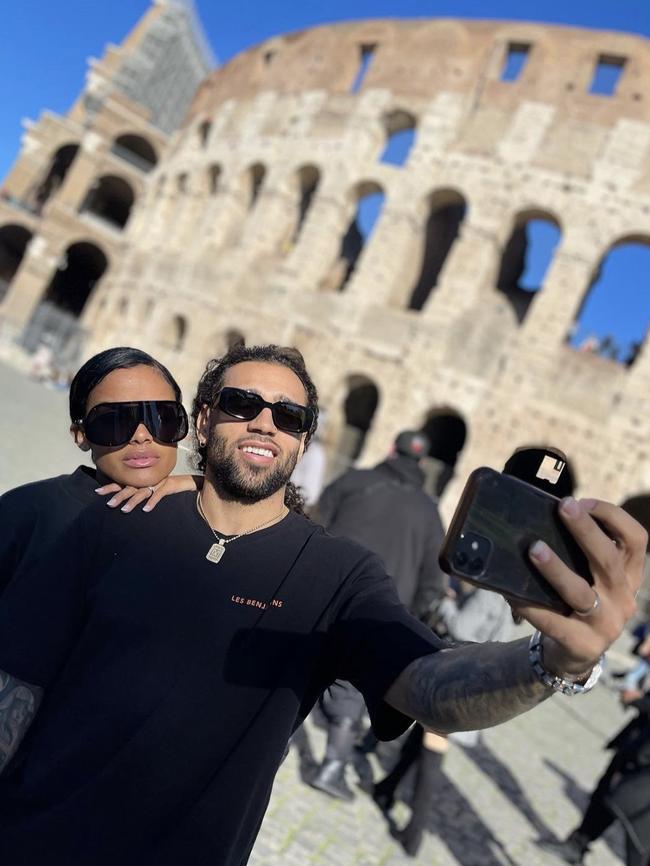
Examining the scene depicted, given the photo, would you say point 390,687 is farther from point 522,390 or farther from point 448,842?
point 522,390

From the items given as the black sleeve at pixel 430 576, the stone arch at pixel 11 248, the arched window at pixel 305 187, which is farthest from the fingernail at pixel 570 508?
the stone arch at pixel 11 248

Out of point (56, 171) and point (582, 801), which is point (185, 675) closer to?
point (582, 801)

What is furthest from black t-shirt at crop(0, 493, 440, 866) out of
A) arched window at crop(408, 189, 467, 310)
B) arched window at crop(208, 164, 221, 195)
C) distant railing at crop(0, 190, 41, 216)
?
distant railing at crop(0, 190, 41, 216)

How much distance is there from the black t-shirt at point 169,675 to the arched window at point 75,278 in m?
29.7

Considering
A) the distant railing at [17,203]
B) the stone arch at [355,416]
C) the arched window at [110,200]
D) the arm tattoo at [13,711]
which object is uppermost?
the arched window at [110,200]

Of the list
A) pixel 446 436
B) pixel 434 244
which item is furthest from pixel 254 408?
pixel 434 244

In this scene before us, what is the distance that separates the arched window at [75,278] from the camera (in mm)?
29178

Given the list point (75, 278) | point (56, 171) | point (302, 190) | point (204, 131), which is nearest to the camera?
point (302, 190)

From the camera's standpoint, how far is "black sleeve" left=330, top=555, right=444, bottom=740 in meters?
1.38

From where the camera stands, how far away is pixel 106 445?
2.11 m

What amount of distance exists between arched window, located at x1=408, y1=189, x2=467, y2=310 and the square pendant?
59.3ft

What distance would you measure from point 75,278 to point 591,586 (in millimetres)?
32500

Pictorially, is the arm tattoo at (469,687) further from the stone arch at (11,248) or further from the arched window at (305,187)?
the stone arch at (11,248)

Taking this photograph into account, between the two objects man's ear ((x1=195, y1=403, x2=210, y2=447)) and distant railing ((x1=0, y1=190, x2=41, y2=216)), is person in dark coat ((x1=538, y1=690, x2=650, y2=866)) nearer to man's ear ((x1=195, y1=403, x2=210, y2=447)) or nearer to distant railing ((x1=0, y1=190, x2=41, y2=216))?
man's ear ((x1=195, y1=403, x2=210, y2=447))
